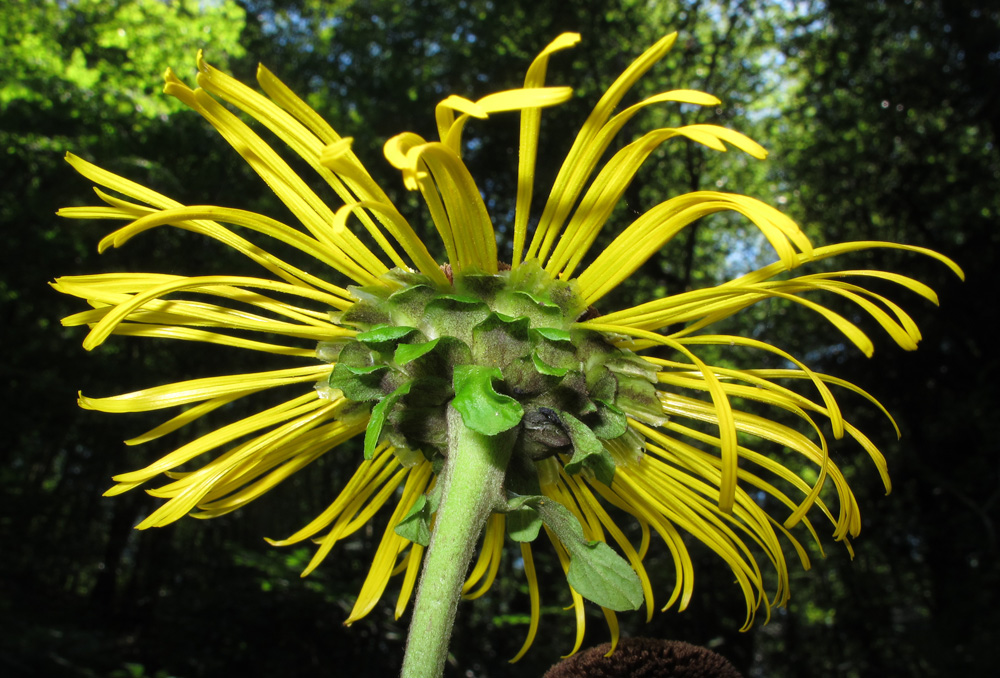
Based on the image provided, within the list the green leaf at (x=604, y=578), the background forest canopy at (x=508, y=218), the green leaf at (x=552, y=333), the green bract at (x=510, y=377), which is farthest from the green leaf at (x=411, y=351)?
the background forest canopy at (x=508, y=218)

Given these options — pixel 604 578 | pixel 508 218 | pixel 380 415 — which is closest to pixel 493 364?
pixel 380 415

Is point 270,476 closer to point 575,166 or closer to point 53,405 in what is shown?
point 575,166

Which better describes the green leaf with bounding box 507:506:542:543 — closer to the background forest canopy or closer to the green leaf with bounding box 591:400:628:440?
the green leaf with bounding box 591:400:628:440

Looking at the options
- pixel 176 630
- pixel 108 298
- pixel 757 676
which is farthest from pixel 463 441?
pixel 757 676

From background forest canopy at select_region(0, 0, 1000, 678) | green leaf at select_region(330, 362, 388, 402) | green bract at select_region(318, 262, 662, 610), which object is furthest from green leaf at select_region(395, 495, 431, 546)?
background forest canopy at select_region(0, 0, 1000, 678)

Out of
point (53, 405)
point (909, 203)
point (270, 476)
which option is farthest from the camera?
point (909, 203)
